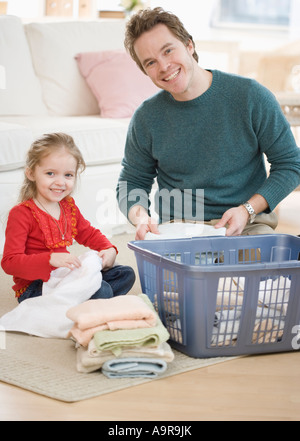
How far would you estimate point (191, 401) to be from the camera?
1.45 metres

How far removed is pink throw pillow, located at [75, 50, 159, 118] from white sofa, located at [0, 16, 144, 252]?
8 centimetres

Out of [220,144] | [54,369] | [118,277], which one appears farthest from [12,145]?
[54,369]

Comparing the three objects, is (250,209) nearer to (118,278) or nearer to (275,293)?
(275,293)

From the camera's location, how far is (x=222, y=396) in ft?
4.86

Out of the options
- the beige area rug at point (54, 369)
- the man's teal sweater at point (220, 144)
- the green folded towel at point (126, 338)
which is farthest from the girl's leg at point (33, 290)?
the green folded towel at point (126, 338)

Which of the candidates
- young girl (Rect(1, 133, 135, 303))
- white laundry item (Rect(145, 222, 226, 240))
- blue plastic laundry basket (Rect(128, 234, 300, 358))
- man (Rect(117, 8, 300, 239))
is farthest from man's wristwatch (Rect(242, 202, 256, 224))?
young girl (Rect(1, 133, 135, 303))

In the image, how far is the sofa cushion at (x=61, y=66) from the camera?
3580 millimetres

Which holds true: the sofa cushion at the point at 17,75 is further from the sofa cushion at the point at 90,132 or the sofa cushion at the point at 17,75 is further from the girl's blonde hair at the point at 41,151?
the girl's blonde hair at the point at 41,151

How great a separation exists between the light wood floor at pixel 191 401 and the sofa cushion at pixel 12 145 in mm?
1437

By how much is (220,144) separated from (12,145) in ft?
3.63

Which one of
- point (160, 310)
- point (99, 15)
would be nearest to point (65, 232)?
point (160, 310)

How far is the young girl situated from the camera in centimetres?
195

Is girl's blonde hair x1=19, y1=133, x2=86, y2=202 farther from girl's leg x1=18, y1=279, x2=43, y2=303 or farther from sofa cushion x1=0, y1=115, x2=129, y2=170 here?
sofa cushion x1=0, y1=115, x2=129, y2=170
